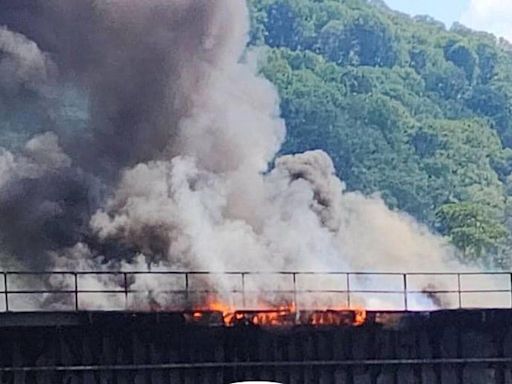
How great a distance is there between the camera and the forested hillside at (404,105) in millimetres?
86875

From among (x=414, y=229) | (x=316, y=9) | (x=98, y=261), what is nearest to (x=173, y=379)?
(x=98, y=261)

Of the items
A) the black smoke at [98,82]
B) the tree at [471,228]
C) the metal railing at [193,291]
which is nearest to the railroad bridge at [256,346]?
the metal railing at [193,291]

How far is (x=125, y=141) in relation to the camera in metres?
38.4

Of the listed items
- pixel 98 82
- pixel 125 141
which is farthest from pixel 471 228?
pixel 98 82

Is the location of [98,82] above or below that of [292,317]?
above

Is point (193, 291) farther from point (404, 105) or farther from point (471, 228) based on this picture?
point (404, 105)

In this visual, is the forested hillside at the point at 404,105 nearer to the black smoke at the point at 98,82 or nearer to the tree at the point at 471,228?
the tree at the point at 471,228

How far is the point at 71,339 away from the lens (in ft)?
85.6

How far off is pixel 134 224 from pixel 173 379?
11.7 m

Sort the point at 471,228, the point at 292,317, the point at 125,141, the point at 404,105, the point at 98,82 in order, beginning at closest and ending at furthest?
1. the point at 292,317
2. the point at 125,141
3. the point at 98,82
4. the point at 471,228
5. the point at 404,105

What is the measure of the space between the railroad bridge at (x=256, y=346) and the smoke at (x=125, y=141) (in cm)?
943

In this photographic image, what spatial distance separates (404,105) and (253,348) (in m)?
76.1

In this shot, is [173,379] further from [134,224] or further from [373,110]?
[373,110]

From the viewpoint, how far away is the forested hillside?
285 feet
